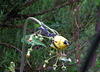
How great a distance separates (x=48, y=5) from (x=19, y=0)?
40 cm

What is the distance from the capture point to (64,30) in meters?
1.36

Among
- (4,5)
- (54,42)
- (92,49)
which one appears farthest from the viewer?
(4,5)

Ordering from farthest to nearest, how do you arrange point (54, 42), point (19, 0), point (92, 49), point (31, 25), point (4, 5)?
point (31, 25) < point (19, 0) < point (4, 5) < point (54, 42) < point (92, 49)

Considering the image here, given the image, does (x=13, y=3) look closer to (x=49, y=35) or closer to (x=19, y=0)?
(x=19, y=0)

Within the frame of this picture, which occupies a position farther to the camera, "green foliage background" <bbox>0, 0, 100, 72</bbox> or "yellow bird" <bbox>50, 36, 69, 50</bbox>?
"green foliage background" <bbox>0, 0, 100, 72</bbox>

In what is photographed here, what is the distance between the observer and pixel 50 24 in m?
1.34

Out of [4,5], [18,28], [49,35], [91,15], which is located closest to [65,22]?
[91,15]

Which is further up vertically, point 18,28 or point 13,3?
point 13,3

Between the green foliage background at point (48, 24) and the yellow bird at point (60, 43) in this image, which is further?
the green foliage background at point (48, 24)

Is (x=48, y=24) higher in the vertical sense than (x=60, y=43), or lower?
higher

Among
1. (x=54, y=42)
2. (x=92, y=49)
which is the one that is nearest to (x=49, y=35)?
(x=54, y=42)

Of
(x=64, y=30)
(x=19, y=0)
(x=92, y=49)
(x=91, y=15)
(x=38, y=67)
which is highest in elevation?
(x=19, y=0)

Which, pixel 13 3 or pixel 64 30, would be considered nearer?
pixel 13 3

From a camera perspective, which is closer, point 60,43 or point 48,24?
point 60,43
